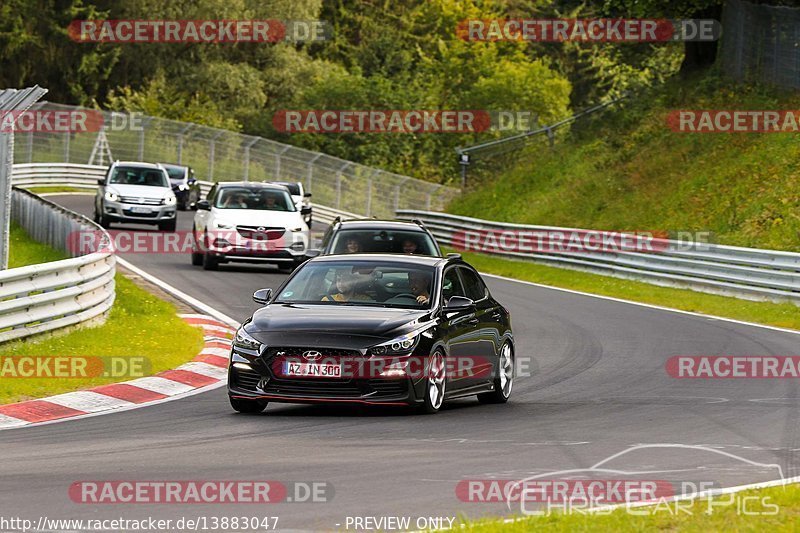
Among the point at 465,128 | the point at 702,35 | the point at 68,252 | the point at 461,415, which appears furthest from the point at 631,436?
the point at 465,128

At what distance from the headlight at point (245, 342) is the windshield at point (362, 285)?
93cm

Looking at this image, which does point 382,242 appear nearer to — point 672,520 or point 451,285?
point 451,285

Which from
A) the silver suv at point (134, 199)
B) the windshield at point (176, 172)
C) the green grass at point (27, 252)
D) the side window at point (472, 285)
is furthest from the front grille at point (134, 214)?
the side window at point (472, 285)

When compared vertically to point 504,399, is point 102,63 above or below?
above

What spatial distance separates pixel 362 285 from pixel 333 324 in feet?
3.89

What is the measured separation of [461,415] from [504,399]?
130 cm

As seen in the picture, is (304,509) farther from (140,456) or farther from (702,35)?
(702,35)

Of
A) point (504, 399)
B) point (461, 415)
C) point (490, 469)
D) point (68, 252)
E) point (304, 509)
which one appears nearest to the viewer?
point (304, 509)

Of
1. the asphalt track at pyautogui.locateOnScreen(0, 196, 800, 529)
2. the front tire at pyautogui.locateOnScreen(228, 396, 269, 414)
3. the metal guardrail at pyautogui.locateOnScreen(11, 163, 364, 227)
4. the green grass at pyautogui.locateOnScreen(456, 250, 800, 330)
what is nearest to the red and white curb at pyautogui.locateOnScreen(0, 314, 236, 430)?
the asphalt track at pyautogui.locateOnScreen(0, 196, 800, 529)

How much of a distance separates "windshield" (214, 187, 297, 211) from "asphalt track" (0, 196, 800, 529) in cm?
1256

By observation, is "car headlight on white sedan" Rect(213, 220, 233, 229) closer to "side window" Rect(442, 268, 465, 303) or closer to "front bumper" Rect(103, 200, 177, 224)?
"front bumper" Rect(103, 200, 177, 224)

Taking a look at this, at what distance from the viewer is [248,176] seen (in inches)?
2372

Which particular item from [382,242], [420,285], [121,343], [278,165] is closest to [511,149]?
[278,165]

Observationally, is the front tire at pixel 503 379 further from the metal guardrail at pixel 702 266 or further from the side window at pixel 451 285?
the metal guardrail at pixel 702 266
